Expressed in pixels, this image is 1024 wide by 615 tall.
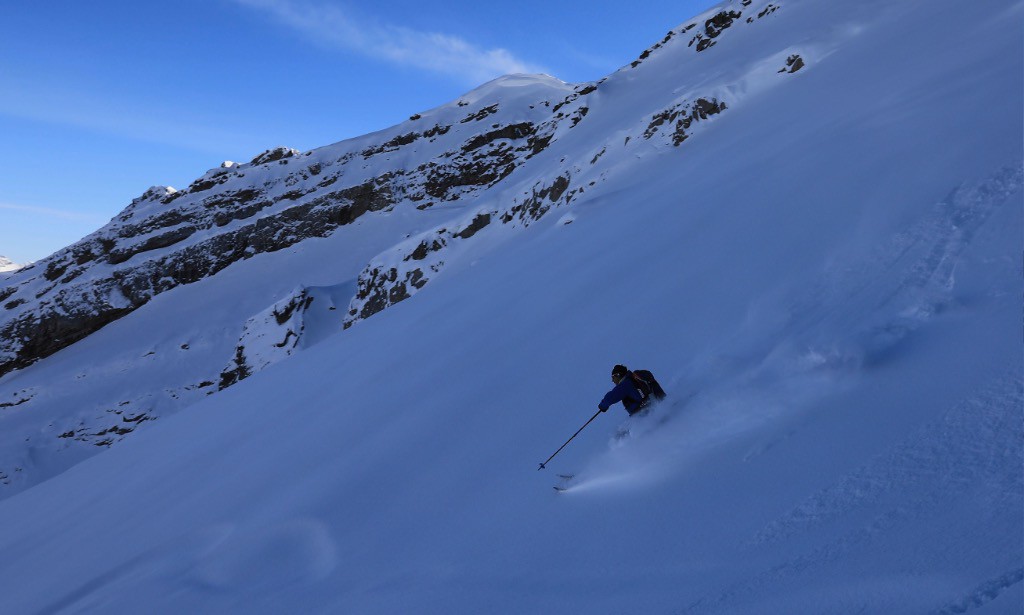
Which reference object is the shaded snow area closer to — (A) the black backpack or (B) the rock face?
(A) the black backpack

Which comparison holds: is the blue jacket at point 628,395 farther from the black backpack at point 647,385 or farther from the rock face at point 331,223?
the rock face at point 331,223

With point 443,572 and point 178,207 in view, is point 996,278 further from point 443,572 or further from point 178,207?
point 178,207

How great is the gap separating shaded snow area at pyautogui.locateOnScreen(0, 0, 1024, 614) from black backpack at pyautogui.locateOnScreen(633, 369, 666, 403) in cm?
20

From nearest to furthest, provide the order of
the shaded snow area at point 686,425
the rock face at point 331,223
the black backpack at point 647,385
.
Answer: the shaded snow area at point 686,425 → the black backpack at point 647,385 → the rock face at point 331,223

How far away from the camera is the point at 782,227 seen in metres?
8.64

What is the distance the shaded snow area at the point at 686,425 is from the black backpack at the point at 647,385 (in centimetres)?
20

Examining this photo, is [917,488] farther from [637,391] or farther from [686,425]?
[637,391]

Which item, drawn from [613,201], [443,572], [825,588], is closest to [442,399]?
[443,572]

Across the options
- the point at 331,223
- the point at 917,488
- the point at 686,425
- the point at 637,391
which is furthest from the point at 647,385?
the point at 331,223

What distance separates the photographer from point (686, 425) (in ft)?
17.4

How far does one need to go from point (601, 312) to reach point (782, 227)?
9.39 ft

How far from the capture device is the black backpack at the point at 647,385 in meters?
5.78

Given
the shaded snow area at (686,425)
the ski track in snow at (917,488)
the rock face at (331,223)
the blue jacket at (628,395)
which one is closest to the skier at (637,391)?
the blue jacket at (628,395)

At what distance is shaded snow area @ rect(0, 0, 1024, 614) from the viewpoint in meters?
3.31
